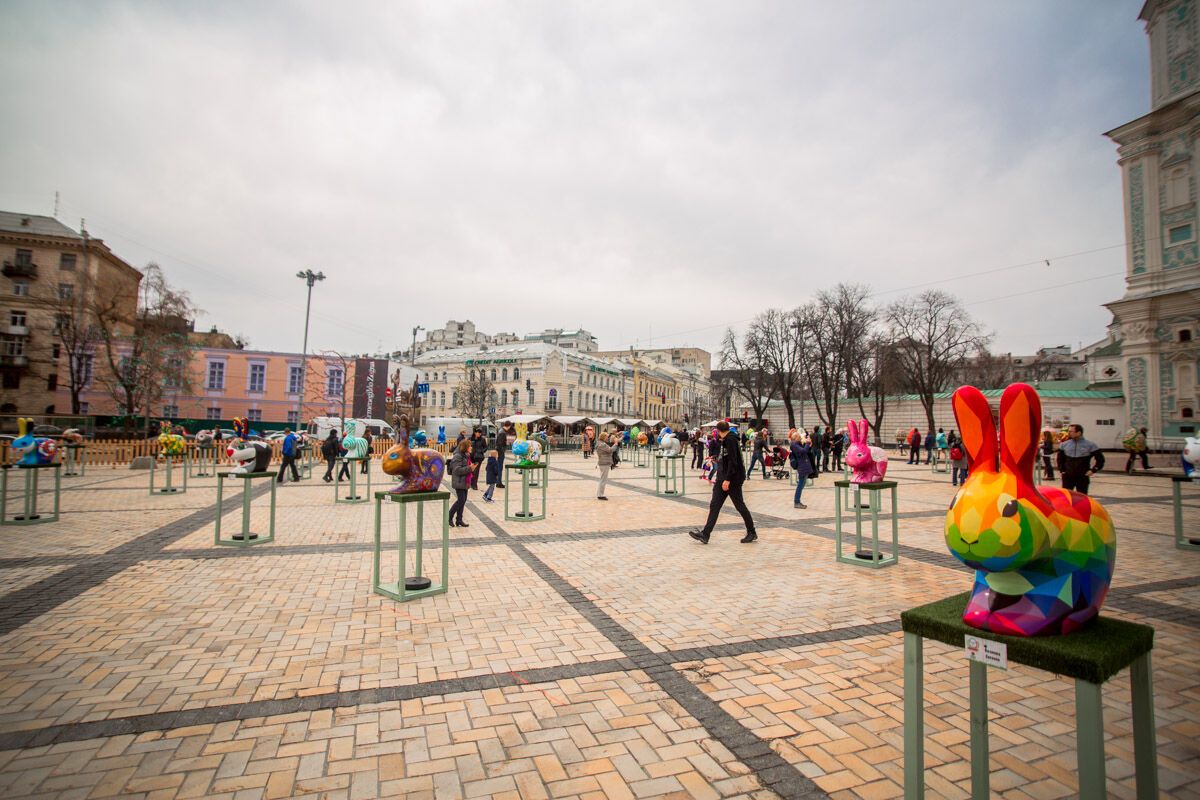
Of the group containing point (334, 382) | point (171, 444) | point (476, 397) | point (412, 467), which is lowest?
point (171, 444)

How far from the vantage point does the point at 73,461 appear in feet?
67.5

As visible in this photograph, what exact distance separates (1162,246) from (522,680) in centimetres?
3713

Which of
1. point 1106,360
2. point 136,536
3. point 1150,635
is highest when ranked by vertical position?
point 1106,360

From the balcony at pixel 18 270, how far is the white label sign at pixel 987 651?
1256 centimetres

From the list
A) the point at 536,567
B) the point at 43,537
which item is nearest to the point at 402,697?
the point at 536,567

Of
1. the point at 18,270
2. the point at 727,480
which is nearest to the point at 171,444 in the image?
the point at 18,270

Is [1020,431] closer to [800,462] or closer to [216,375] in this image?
[800,462]

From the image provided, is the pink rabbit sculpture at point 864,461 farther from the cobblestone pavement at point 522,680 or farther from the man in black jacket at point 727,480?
the man in black jacket at point 727,480

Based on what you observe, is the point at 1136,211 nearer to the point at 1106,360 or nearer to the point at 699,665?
the point at 1106,360

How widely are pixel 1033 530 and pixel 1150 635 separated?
2.23 ft

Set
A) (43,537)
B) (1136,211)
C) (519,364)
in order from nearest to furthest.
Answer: (43,537) → (1136,211) → (519,364)

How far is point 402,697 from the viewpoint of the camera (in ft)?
12.7

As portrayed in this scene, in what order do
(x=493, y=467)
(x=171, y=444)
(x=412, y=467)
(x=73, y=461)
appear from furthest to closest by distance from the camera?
1. (x=73, y=461)
2. (x=493, y=467)
3. (x=171, y=444)
4. (x=412, y=467)

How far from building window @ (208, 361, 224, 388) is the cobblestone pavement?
47764 millimetres
